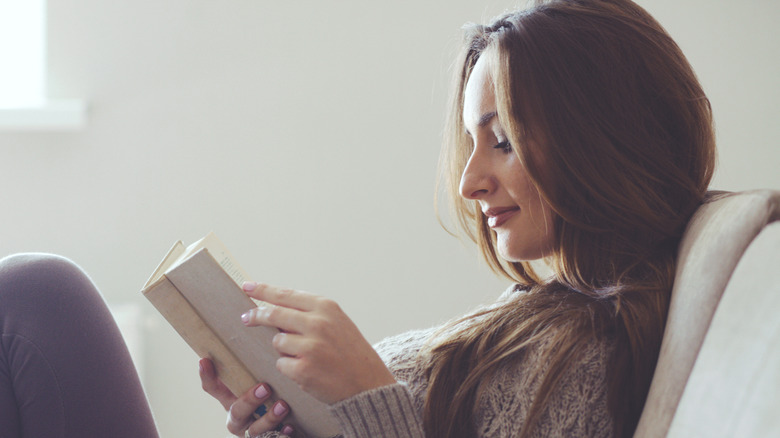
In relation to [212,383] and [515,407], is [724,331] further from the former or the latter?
[212,383]

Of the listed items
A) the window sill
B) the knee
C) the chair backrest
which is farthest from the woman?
the window sill

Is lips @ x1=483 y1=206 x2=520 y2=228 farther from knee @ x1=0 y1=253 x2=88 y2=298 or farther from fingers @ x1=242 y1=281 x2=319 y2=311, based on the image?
knee @ x1=0 y1=253 x2=88 y2=298

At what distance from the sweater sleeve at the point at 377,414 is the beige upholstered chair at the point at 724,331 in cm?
23

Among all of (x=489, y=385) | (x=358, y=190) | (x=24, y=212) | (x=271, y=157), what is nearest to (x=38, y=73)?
(x=24, y=212)

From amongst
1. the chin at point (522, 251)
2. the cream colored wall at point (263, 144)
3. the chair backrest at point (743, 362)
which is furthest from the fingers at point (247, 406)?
the cream colored wall at point (263, 144)

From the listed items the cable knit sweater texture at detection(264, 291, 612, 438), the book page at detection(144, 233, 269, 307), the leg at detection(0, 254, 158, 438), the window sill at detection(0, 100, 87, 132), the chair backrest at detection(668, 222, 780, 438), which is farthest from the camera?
the window sill at detection(0, 100, 87, 132)

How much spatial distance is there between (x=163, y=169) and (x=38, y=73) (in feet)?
1.34

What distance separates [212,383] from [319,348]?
0.24 m

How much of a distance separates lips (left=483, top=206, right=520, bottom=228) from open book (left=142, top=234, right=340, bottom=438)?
31 centimetres

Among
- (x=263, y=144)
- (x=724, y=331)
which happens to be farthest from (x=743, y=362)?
(x=263, y=144)

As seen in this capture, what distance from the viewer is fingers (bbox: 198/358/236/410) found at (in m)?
0.83

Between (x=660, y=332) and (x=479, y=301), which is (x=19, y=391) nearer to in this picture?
(x=660, y=332)

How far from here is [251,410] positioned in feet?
2.70

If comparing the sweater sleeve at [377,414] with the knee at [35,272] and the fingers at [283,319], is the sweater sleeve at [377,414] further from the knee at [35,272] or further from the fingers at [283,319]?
the knee at [35,272]
